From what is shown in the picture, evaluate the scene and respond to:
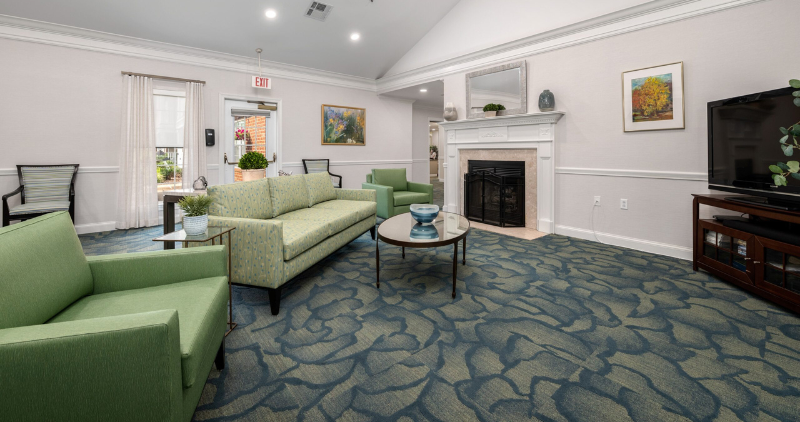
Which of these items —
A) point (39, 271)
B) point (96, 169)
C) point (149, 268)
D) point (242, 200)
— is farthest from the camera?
point (96, 169)

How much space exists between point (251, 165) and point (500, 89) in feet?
11.8

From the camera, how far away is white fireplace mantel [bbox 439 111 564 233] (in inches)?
184

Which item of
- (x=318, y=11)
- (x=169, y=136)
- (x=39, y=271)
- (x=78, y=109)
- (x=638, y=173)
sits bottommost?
(x=39, y=271)

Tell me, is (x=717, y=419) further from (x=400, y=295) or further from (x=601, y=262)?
→ (x=601, y=262)

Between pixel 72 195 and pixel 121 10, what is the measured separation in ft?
7.79

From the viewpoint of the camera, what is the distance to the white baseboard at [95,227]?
480 cm

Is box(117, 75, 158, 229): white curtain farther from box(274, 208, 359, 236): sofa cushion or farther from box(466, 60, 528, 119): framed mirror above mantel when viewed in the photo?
box(466, 60, 528, 119): framed mirror above mantel

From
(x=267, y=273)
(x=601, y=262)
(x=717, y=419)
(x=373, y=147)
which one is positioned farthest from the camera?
(x=373, y=147)

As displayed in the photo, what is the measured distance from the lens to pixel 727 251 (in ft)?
9.29

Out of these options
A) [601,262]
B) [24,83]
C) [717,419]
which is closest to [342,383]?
[717,419]

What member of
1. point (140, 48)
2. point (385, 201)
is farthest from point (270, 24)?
point (385, 201)

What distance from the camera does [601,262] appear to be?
3541mm

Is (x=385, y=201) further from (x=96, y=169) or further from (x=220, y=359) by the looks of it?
(x=96, y=169)

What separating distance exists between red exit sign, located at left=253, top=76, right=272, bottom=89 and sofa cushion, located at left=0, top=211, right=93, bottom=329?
4780mm
